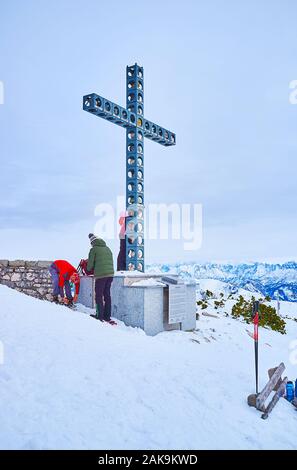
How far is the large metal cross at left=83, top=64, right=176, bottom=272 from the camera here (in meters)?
14.9

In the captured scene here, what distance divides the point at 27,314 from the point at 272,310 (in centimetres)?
1415

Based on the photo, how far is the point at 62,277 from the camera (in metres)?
12.4

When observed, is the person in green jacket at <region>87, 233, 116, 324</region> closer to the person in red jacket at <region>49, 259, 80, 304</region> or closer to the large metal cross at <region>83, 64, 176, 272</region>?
the person in red jacket at <region>49, 259, 80, 304</region>

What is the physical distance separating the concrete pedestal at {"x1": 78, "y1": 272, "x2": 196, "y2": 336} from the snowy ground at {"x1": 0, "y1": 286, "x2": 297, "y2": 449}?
43.5 inches

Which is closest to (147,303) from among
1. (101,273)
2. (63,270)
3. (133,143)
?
(101,273)

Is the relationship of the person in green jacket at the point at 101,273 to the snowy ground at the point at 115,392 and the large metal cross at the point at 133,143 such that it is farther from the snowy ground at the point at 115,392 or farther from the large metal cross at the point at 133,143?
the large metal cross at the point at 133,143

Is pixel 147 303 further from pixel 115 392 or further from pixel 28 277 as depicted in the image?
pixel 115 392

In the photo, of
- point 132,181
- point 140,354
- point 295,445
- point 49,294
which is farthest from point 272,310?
point 295,445

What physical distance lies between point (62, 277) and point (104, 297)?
6.55 ft

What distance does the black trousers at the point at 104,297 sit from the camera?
1109cm

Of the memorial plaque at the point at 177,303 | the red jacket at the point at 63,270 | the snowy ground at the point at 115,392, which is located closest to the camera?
the snowy ground at the point at 115,392

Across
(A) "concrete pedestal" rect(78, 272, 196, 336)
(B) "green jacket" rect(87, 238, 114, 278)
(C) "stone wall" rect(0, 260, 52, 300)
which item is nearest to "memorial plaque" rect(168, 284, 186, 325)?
(A) "concrete pedestal" rect(78, 272, 196, 336)

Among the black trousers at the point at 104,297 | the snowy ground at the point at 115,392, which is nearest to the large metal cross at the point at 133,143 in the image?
the black trousers at the point at 104,297
